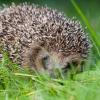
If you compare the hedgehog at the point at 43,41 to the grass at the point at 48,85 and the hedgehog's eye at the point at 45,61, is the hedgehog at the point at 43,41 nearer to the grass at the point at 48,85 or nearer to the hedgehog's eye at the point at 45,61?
the hedgehog's eye at the point at 45,61

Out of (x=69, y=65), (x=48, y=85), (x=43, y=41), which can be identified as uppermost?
(x=43, y=41)

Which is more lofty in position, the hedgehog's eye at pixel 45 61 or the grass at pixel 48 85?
the hedgehog's eye at pixel 45 61

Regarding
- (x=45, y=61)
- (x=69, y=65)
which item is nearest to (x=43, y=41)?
(x=45, y=61)

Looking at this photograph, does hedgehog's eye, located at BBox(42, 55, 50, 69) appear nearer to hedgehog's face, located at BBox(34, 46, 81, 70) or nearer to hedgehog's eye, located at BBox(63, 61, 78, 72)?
hedgehog's face, located at BBox(34, 46, 81, 70)

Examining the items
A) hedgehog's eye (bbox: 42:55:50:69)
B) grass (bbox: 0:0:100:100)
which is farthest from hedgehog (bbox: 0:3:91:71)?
grass (bbox: 0:0:100:100)

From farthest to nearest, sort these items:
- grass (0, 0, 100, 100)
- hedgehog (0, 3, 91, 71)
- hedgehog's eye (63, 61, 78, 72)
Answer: hedgehog (0, 3, 91, 71) → hedgehog's eye (63, 61, 78, 72) → grass (0, 0, 100, 100)

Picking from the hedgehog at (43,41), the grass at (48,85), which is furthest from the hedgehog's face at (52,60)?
the grass at (48,85)

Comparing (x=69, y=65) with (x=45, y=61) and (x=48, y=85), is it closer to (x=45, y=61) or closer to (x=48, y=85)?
(x=45, y=61)
